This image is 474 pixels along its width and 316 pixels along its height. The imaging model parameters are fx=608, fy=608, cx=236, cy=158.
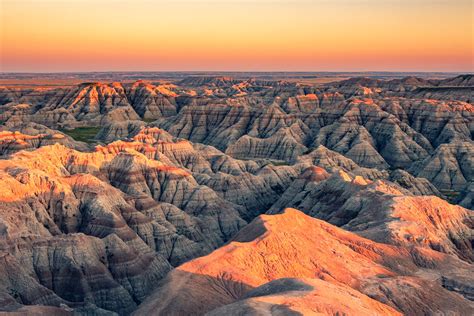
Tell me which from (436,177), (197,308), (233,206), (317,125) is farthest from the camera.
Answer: (317,125)

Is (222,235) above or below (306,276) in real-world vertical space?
below

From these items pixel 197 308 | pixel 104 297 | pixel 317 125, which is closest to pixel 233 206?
pixel 104 297

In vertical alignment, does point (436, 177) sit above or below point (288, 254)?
below

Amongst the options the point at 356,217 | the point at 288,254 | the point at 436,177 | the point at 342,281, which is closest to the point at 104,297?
the point at 288,254

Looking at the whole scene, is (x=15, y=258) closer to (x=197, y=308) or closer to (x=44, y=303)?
(x=44, y=303)

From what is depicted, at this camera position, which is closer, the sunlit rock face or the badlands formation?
the sunlit rock face

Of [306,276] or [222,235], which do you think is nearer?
[306,276]

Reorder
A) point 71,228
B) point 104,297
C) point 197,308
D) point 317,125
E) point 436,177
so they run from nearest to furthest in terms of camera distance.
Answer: point 197,308 → point 104,297 → point 71,228 → point 436,177 → point 317,125

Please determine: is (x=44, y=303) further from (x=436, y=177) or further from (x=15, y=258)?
(x=436, y=177)

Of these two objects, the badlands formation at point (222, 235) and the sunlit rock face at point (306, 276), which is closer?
the sunlit rock face at point (306, 276)

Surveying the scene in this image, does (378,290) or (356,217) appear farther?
(356,217)
